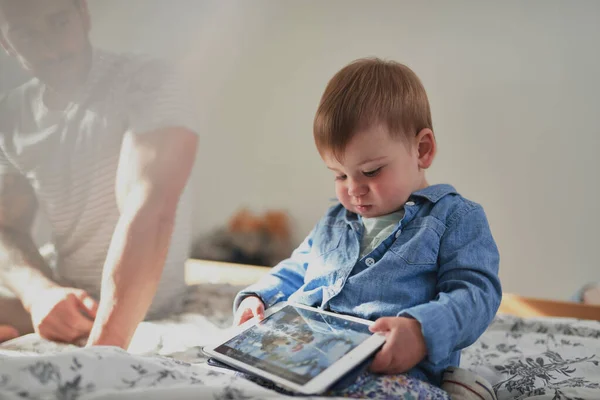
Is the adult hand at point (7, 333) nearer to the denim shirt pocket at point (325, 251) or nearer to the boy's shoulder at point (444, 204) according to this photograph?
the denim shirt pocket at point (325, 251)

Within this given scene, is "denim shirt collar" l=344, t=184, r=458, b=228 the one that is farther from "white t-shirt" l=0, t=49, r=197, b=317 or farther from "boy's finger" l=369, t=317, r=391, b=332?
"white t-shirt" l=0, t=49, r=197, b=317

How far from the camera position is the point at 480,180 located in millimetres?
1448

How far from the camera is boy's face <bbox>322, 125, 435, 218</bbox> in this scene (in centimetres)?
78

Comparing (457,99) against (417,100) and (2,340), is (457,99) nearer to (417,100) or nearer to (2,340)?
(417,100)

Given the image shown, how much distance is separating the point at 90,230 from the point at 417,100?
0.75 metres

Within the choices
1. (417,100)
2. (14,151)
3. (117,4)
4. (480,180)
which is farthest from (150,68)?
(480,180)

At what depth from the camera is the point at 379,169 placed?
0.80 metres

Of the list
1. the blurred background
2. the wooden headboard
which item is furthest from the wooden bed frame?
the blurred background

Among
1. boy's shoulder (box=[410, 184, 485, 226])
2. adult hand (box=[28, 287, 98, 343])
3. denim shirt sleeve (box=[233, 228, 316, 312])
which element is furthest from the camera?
adult hand (box=[28, 287, 98, 343])

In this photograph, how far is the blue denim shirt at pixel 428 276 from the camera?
688 mm

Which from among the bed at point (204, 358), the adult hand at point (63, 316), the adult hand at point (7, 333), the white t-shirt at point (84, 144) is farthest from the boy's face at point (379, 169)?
the adult hand at point (7, 333)

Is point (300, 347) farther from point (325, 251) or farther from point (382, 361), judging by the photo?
point (325, 251)

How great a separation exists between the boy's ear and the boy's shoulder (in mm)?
47

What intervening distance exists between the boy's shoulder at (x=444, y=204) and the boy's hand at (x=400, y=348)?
20cm
